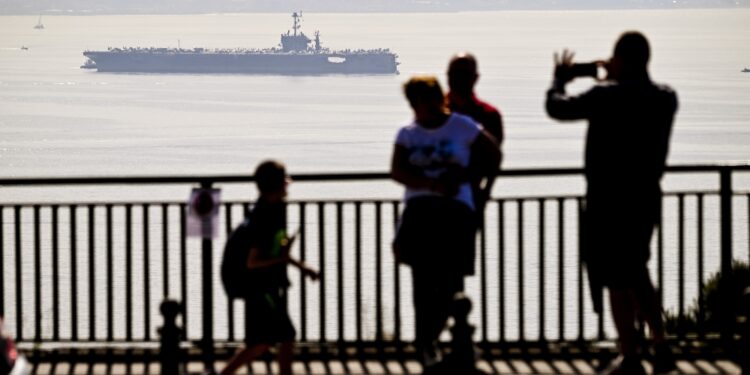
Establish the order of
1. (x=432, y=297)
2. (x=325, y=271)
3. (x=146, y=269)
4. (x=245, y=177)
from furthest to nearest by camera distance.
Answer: (x=325, y=271)
(x=146, y=269)
(x=245, y=177)
(x=432, y=297)

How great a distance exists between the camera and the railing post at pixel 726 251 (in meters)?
8.41

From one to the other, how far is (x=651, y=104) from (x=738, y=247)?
5902 cm

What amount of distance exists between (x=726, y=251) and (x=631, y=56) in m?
2.08

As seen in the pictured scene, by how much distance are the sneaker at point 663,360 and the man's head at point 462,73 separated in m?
1.58

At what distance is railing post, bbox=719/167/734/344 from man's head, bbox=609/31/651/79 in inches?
66.6

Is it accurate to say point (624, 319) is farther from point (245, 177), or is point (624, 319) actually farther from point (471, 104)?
point (245, 177)

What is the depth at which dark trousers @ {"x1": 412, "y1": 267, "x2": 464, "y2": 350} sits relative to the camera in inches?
276

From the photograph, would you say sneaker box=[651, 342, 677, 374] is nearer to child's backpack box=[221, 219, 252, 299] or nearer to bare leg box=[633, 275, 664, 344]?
bare leg box=[633, 275, 664, 344]

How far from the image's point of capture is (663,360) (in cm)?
745

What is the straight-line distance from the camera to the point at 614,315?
23.2 ft

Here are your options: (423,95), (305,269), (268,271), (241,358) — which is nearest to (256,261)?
(268,271)

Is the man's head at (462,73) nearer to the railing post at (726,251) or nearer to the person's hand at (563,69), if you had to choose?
the person's hand at (563,69)

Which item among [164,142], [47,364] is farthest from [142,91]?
[47,364]

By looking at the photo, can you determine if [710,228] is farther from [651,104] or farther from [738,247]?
[651,104]
